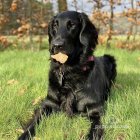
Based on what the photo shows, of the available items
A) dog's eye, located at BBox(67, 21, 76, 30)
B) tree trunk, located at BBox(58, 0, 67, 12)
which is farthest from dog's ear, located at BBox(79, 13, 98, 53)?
tree trunk, located at BBox(58, 0, 67, 12)

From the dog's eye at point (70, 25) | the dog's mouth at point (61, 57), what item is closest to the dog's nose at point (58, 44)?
the dog's mouth at point (61, 57)

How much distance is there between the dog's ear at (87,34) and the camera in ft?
15.1

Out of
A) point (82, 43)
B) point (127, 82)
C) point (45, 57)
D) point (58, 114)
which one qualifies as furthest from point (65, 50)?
point (45, 57)

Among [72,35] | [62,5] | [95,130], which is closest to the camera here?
[95,130]

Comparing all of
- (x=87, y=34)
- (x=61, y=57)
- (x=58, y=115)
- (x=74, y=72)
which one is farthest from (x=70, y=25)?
(x=58, y=115)

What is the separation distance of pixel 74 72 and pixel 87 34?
0.51 meters

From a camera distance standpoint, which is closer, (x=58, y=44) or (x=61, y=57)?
(x=58, y=44)

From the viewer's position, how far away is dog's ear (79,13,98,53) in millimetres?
4590

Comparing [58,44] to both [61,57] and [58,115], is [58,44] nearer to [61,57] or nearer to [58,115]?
[61,57]

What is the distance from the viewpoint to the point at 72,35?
442cm

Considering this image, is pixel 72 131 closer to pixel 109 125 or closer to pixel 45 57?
pixel 109 125

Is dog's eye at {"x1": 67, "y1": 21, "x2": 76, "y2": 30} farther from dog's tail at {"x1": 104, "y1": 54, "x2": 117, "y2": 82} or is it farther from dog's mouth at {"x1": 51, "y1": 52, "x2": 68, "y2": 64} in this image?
dog's tail at {"x1": 104, "y1": 54, "x2": 117, "y2": 82}

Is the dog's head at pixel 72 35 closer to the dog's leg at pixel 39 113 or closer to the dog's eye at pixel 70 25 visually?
the dog's eye at pixel 70 25

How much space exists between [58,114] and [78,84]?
18.7 inches
